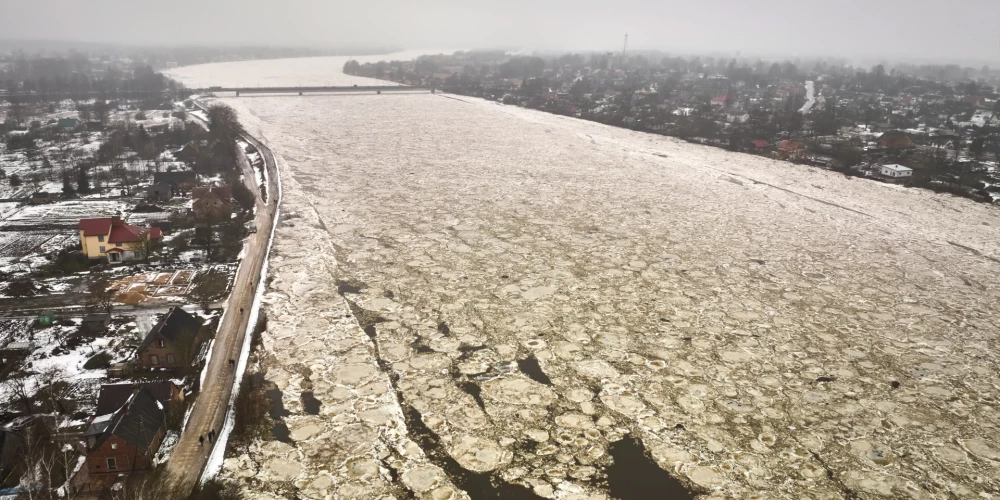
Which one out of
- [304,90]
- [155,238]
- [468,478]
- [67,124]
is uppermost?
[304,90]

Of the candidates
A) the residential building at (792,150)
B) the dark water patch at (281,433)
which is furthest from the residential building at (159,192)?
the residential building at (792,150)

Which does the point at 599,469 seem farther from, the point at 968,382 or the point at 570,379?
the point at 968,382

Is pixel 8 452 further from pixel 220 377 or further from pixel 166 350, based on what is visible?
pixel 220 377

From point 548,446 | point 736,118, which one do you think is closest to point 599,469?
point 548,446

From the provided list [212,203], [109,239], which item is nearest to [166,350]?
[109,239]

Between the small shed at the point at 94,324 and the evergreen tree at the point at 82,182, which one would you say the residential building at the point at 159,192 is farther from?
the small shed at the point at 94,324
